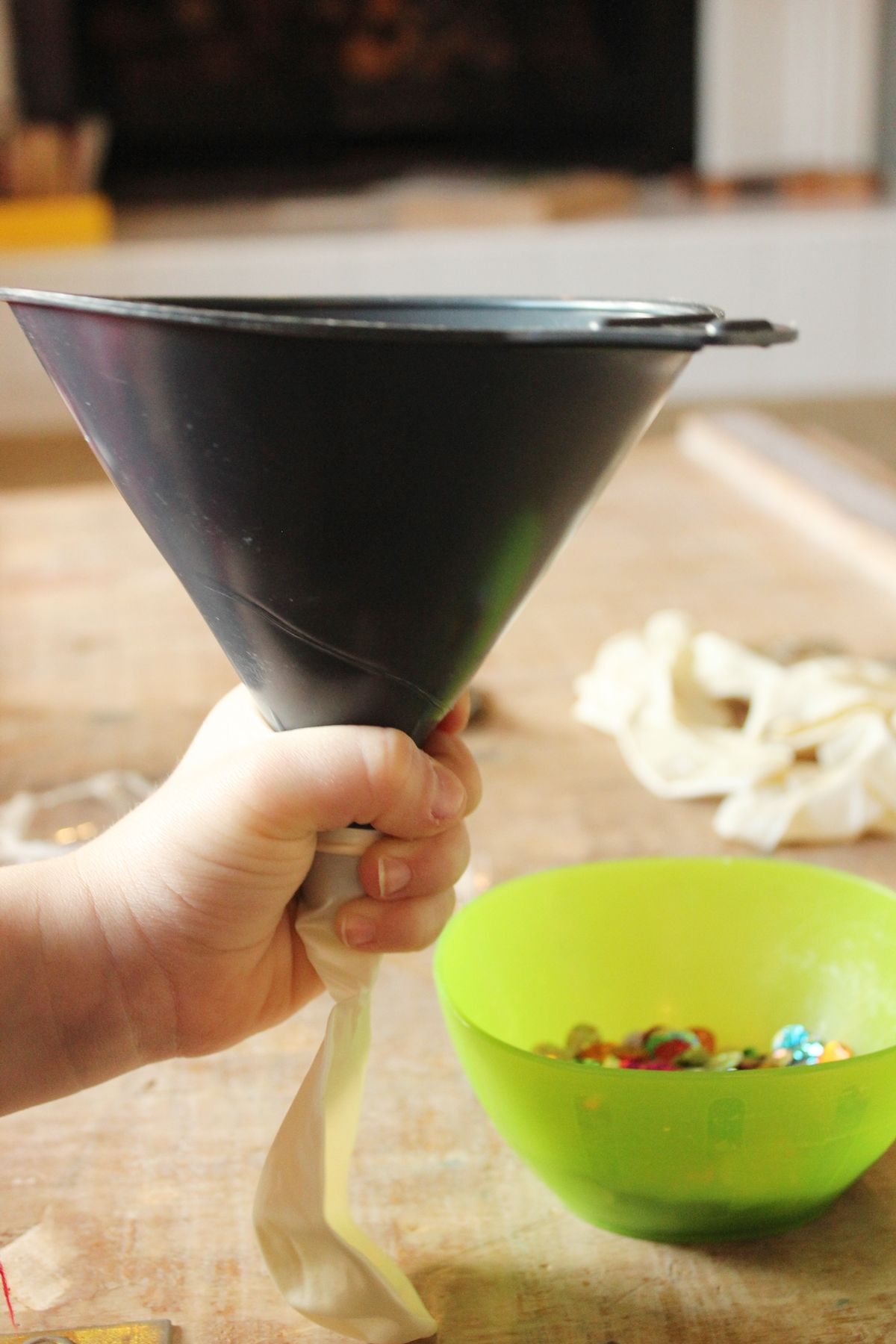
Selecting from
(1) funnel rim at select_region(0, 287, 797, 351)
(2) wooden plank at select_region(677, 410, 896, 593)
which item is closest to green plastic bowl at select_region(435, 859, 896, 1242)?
(1) funnel rim at select_region(0, 287, 797, 351)

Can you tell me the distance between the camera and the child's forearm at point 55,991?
540 millimetres

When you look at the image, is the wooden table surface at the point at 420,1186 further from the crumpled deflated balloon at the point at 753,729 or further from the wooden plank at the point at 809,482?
the wooden plank at the point at 809,482

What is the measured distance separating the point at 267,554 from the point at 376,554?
0.11 feet

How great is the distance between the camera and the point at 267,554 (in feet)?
1.46

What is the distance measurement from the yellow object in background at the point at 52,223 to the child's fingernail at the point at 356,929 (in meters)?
2.70

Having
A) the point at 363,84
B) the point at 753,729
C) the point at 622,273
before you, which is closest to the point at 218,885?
the point at 753,729

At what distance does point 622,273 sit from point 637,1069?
9.07 ft

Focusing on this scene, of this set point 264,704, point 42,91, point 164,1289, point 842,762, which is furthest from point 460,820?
point 42,91

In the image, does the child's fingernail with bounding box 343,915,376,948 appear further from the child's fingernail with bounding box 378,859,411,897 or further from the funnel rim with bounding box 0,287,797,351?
the funnel rim with bounding box 0,287,797,351

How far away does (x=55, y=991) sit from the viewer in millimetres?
543

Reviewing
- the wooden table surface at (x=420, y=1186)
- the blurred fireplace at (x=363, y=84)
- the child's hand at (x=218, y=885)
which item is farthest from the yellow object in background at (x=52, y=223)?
the child's hand at (x=218, y=885)

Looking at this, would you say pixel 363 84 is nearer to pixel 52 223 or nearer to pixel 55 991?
pixel 52 223

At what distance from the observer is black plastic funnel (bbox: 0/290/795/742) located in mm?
397

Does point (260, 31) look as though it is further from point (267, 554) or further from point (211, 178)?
point (267, 554)
